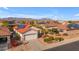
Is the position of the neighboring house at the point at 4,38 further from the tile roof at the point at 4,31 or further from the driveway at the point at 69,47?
the driveway at the point at 69,47

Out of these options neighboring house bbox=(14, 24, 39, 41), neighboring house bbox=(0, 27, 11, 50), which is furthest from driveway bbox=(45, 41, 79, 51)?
neighboring house bbox=(0, 27, 11, 50)

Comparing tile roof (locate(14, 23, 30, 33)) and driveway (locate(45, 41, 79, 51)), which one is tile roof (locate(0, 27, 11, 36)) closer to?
tile roof (locate(14, 23, 30, 33))

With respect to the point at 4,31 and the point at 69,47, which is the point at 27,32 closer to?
the point at 4,31

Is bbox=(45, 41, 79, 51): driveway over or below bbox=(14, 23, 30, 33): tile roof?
below

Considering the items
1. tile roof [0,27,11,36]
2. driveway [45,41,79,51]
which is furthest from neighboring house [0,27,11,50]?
driveway [45,41,79,51]

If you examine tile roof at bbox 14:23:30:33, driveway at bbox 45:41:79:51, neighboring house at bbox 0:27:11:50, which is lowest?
driveway at bbox 45:41:79:51

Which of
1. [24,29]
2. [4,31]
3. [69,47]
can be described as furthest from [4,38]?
[69,47]

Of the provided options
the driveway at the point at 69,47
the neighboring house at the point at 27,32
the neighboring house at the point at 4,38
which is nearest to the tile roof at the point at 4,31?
the neighboring house at the point at 4,38
